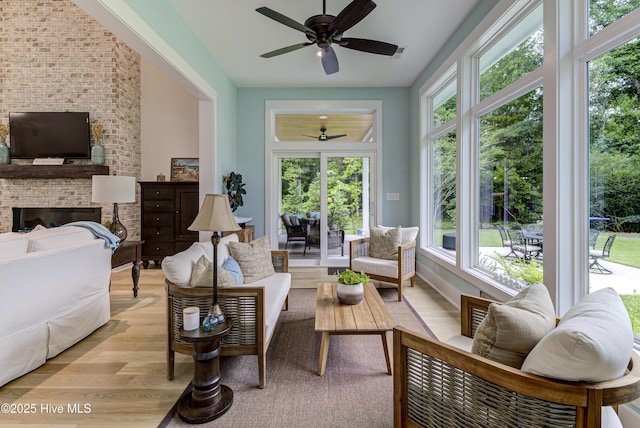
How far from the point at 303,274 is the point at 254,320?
2886mm

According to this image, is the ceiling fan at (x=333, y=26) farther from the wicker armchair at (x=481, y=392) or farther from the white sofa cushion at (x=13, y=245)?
the white sofa cushion at (x=13, y=245)

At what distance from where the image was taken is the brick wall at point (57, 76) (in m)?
4.86

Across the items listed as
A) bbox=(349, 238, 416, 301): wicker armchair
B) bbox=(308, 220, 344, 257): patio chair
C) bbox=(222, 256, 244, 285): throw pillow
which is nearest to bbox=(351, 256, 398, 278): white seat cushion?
bbox=(349, 238, 416, 301): wicker armchair

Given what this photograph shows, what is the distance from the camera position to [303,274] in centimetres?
481

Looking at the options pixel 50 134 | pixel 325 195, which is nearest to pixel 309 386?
pixel 325 195

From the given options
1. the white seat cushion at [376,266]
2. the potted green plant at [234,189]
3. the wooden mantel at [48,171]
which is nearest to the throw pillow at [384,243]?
the white seat cushion at [376,266]

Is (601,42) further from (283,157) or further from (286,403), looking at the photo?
(283,157)

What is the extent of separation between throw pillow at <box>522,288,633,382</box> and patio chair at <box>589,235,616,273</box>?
3.48ft

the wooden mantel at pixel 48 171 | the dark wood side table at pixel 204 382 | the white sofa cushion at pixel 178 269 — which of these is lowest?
the dark wood side table at pixel 204 382

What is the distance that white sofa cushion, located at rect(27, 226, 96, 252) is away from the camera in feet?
A: 7.42

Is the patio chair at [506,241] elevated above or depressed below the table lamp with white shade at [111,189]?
below

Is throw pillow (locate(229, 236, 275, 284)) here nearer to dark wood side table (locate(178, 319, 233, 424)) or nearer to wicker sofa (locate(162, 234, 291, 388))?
wicker sofa (locate(162, 234, 291, 388))

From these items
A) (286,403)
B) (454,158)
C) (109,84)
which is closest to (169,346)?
(286,403)

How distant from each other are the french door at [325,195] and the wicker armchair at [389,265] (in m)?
1.05
